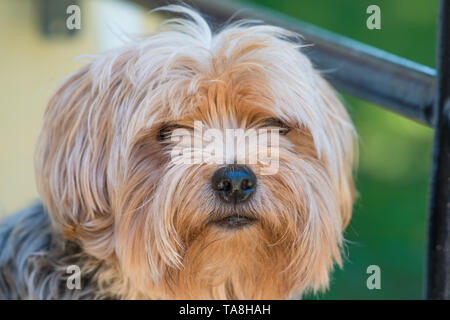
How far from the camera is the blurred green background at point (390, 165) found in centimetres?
479

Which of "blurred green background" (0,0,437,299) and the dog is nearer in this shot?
the dog

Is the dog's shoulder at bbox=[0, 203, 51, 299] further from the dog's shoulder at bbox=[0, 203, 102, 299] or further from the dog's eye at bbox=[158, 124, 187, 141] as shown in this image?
the dog's eye at bbox=[158, 124, 187, 141]

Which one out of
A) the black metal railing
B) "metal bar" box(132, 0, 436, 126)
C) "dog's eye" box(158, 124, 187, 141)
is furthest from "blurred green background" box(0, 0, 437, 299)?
"metal bar" box(132, 0, 436, 126)

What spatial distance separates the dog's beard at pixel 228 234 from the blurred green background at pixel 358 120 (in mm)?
236

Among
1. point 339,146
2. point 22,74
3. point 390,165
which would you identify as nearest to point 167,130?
point 339,146

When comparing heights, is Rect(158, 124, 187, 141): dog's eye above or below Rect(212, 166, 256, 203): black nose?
above

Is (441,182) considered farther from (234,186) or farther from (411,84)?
(234,186)

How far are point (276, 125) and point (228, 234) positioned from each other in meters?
0.32

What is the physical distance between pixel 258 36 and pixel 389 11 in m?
Answer: 3.40

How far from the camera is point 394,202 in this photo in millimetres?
5730

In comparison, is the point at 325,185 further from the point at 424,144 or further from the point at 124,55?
the point at 424,144

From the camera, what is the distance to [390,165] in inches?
225

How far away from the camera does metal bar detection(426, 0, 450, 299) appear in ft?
4.40
